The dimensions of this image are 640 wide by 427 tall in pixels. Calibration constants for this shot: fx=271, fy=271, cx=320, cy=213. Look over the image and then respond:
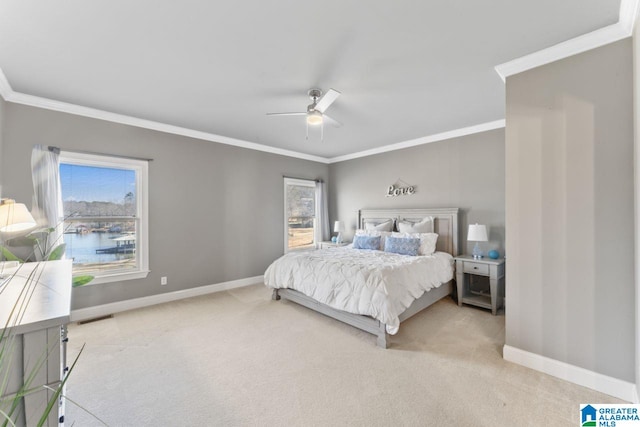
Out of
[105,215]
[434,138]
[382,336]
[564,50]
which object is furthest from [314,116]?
[105,215]

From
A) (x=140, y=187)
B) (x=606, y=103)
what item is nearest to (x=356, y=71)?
(x=606, y=103)

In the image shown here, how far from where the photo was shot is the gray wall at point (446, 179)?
158 inches

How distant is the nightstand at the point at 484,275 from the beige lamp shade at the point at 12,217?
4.73 m

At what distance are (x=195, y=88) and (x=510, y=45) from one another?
296cm

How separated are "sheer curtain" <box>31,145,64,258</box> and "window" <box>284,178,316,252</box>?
3.37m

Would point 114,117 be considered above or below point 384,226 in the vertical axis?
above

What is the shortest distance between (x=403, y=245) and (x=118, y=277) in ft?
13.3

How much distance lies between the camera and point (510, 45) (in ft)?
7.21

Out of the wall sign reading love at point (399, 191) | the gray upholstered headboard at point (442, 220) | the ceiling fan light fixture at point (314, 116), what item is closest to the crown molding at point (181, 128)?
the wall sign reading love at point (399, 191)

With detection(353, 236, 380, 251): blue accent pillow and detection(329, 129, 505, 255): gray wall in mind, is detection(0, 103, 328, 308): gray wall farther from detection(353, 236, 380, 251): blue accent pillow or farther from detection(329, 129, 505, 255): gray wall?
detection(353, 236, 380, 251): blue accent pillow

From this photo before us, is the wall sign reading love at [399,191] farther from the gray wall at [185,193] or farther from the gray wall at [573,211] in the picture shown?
the gray wall at [573,211]

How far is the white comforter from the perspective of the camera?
9.16 feet

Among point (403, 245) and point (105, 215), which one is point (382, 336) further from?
point (105, 215)

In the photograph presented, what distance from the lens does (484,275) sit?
361 centimetres
